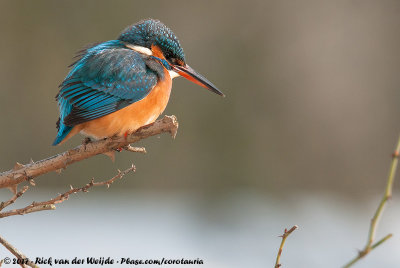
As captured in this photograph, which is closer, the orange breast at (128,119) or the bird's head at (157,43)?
the orange breast at (128,119)

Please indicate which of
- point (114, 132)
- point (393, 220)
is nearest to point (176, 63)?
point (114, 132)

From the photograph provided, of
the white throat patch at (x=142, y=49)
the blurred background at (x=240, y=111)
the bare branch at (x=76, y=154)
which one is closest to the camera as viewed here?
the bare branch at (x=76, y=154)

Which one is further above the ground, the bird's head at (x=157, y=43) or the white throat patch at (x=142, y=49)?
the bird's head at (x=157, y=43)

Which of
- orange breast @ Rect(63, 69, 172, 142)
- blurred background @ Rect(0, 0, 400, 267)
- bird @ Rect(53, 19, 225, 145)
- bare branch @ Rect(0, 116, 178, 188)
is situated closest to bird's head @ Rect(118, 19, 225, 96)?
bird @ Rect(53, 19, 225, 145)

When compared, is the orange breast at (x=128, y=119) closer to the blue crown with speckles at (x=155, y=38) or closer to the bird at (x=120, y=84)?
the bird at (x=120, y=84)

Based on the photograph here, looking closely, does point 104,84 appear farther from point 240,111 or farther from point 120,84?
point 240,111

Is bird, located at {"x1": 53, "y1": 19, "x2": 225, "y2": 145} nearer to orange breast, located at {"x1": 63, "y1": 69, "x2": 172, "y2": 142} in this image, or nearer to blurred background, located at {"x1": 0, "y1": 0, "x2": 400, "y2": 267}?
orange breast, located at {"x1": 63, "y1": 69, "x2": 172, "y2": 142}

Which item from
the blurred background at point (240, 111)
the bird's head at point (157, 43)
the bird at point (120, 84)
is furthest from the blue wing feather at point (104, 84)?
the blurred background at point (240, 111)

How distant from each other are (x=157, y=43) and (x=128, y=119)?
484 millimetres

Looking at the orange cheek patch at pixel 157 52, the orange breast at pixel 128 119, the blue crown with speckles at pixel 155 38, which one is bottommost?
the orange breast at pixel 128 119

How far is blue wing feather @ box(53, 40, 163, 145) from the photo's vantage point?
2.24 meters

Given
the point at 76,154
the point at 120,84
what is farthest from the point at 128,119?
the point at 76,154

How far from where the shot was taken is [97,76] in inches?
93.4

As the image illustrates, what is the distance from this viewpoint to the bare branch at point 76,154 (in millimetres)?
1776
